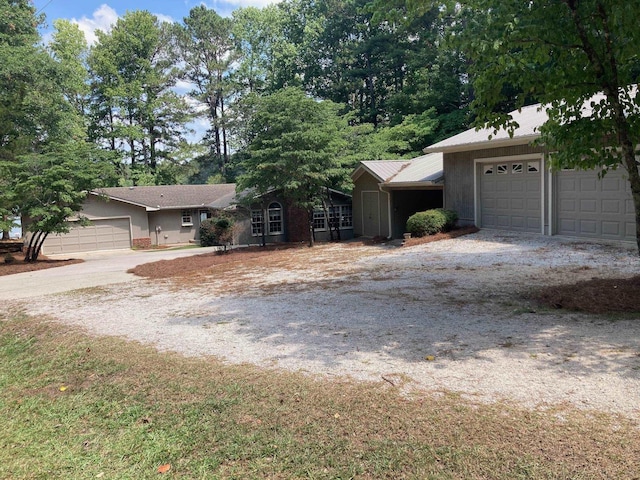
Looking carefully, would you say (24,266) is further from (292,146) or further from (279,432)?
(279,432)

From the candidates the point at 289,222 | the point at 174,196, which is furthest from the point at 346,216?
the point at 174,196

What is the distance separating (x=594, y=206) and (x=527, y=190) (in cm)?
229

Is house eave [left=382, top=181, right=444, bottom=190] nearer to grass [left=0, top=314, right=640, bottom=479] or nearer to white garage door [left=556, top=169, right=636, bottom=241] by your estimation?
white garage door [left=556, top=169, right=636, bottom=241]

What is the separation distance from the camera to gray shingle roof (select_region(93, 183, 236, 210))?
29.7 m

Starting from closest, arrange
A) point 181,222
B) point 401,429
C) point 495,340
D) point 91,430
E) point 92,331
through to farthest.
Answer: point 401,429, point 91,430, point 495,340, point 92,331, point 181,222

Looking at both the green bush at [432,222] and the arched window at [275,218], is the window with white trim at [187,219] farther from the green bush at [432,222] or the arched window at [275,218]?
the green bush at [432,222]

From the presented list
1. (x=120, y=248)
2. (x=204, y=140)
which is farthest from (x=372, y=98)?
(x=120, y=248)

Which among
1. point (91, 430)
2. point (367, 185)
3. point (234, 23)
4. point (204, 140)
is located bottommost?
point (91, 430)

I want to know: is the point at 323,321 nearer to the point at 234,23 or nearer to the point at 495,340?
the point at 495,340

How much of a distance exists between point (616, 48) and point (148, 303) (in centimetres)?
845

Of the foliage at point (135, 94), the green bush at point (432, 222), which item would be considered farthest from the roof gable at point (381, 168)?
the foliage at point (135, 94)

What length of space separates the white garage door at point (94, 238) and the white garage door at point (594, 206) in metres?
22.9

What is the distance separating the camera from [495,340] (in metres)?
5.74

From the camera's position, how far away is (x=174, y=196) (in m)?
32.2
